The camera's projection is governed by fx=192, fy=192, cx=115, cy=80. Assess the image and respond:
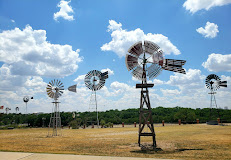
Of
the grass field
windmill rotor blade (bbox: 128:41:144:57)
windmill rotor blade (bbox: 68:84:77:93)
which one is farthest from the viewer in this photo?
windmill rotor blade (bbox: 68:84:77:93)

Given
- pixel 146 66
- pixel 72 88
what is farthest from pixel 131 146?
pixel 72 88

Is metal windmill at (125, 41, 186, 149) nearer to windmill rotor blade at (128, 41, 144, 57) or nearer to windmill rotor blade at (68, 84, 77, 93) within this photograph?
windmill rotor blade at (128, 41, 144, 57)

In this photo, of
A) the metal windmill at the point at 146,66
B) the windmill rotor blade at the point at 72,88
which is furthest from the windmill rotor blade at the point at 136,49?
the windmill rotor blade at the point at 72,88

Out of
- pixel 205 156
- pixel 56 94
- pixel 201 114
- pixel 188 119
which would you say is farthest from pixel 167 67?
pixel 201 114

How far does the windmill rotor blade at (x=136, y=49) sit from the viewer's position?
1538cm

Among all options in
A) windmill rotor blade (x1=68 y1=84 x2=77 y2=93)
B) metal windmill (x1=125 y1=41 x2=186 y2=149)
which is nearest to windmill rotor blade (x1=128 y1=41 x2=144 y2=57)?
metal windmill (x1=125 y1=41 x2=186 y2=149)

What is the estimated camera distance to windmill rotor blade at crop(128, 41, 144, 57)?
15.4m

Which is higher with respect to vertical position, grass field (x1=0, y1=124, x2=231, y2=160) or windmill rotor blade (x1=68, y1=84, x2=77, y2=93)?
windmill rotor blade (x1=68, y1=84, x2=77, y2=93)

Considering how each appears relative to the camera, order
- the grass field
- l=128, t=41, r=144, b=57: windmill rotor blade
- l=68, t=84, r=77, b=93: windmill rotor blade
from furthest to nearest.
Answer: l=68, t=84, r=77, b=93: windmill rotor blade < l=128, t=41, r=144, b=57: windmill rotor blade < the grass field

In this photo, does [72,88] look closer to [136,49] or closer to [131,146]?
[136,49]

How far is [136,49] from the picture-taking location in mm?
15461

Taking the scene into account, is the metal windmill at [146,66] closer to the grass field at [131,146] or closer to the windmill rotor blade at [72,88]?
the grass field at [131,146]

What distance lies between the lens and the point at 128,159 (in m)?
8.43

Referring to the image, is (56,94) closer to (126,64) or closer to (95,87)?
(126,64)
